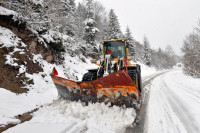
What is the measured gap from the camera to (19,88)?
4.65 m

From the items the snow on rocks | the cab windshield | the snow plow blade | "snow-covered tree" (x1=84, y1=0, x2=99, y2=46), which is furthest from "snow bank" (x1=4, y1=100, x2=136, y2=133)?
"snow-covered tree" (x1=84, y1=0, x2=99, y2=46)

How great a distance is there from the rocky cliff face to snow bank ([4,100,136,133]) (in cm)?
216

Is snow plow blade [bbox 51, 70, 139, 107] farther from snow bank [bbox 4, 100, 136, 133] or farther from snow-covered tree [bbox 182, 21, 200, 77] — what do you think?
snow-covered tree [bbox 182, 21, 200, 77]

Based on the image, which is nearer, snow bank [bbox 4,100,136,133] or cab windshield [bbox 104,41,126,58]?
snow bank [bbox 4,100,136,133]

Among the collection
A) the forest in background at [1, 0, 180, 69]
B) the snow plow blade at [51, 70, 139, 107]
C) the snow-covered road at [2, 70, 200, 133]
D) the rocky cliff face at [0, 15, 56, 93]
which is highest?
the forest in background at [1, 0, 180, 69]

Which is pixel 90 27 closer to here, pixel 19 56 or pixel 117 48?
pixel 117 48

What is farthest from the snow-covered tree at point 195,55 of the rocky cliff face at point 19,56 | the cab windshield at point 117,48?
the rocky cliff face at point 19,56

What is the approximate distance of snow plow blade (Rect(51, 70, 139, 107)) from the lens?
2.90 meters

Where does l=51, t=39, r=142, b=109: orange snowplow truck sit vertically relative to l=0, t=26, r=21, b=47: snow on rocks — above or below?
below

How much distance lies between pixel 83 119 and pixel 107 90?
3.17 feet

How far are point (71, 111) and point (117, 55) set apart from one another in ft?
10.5

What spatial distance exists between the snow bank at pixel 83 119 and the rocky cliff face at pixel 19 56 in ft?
7.07

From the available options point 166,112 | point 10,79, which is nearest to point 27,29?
point 10,79

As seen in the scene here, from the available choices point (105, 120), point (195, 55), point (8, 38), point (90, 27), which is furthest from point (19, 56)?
point (195, 55)
